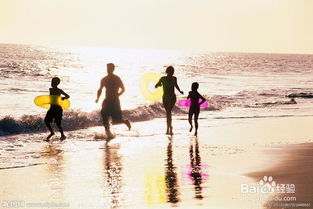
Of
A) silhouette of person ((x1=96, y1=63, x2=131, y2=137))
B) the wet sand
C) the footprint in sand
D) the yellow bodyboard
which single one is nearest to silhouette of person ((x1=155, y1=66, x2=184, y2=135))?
the wet sand

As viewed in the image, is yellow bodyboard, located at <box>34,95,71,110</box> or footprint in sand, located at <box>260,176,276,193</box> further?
yellow bodyboard, located at <box>34,95,71,110</box>

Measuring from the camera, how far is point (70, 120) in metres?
20.9

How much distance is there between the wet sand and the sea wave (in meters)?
1.80

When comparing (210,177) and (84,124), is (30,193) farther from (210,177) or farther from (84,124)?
(84,124)

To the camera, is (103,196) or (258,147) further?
(258,147)

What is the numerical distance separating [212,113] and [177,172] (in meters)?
16.0

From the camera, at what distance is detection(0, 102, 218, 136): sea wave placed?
19.1 meters

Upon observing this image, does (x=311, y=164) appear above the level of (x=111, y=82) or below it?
below

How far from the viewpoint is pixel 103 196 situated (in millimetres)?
8828

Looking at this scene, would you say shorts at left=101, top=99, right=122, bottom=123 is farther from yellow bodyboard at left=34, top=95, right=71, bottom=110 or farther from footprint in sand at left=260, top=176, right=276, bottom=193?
footprint in sand at left=260, top=176, right=276, bottom=193

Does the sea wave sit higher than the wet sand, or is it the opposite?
the sea wave

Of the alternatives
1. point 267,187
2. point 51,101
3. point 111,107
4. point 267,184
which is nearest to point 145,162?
point 267,184

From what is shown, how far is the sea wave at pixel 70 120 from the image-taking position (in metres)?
19.1

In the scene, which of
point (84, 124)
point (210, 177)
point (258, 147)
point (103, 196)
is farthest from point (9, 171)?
point (84, 124)
